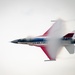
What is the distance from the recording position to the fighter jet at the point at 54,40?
1.56 m

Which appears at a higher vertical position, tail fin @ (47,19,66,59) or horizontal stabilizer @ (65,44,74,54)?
tail fin @ (47,19,66,59)

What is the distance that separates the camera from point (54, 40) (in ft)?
5.23

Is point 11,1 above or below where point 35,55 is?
above

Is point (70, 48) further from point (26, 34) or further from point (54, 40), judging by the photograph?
point (26, 34)

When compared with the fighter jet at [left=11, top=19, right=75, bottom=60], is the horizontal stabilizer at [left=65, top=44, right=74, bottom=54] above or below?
below

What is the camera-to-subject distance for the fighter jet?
156 centimetres

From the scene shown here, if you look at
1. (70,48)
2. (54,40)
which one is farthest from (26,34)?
(70,48)

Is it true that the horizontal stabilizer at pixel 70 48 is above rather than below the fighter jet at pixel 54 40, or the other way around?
below

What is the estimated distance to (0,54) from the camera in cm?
159

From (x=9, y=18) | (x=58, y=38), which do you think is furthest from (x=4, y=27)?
(x=58, y=38)

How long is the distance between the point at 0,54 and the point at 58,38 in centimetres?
48

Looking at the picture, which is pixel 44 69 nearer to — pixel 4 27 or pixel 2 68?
pixel 2 68

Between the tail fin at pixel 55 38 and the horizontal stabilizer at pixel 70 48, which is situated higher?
the tail fin at pixel 55 38

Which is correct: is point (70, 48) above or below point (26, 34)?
below
